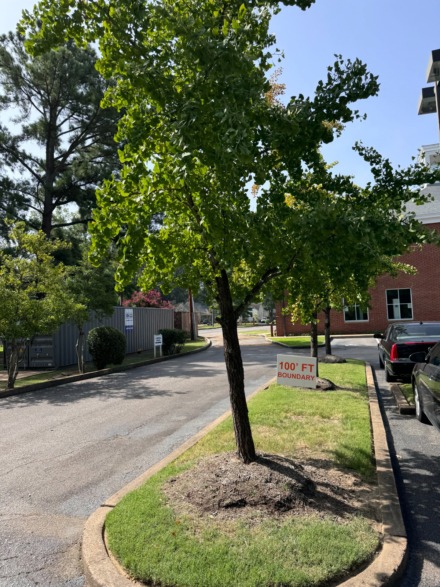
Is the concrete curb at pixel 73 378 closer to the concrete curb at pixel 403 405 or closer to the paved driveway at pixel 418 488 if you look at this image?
the paved driveway at pixel 418 488

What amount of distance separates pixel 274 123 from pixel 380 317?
104 feet

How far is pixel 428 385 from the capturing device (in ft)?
21.8

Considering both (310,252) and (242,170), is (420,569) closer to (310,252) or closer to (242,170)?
(310,252)

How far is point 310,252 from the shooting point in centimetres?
403

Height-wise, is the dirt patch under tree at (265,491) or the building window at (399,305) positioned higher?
the building window at (399,305)

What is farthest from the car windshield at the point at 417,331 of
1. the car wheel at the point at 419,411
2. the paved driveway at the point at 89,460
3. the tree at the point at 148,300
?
the tree at the point at 148,300

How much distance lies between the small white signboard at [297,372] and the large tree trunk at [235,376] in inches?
102

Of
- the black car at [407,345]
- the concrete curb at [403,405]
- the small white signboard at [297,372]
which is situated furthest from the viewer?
the black car at [407,345]

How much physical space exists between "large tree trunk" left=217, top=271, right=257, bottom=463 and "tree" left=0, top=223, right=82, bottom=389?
9167 millimetres

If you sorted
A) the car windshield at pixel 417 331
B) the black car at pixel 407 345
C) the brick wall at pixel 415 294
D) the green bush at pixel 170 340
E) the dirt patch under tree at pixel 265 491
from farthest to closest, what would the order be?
the brick wall at pixel 415 294 → the green bush at pixel 170 340 → the car windshield at pixel 417 331 → the black car at pixel 407 345 → the dirt patch under tree at pixel 265 491

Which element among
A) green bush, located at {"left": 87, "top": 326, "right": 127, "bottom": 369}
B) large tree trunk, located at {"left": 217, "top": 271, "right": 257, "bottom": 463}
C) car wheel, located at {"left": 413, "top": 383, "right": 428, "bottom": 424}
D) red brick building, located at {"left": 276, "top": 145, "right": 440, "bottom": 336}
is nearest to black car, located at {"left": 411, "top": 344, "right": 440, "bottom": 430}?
car wheel, located at {"left": 413, "top": 383, "right": 428, "bottom": 424}

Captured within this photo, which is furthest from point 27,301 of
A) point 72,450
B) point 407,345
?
point 407,345

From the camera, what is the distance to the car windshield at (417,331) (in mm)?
10898

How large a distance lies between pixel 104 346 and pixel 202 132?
14331mm
